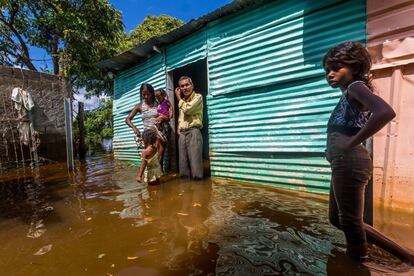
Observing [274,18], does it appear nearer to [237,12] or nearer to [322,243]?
[237,12]

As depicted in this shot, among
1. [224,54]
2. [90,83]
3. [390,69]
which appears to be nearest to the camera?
[390,69]

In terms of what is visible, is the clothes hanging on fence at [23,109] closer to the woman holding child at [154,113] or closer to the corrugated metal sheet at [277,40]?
the woman holding child at [154,113]

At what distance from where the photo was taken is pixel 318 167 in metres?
3.94

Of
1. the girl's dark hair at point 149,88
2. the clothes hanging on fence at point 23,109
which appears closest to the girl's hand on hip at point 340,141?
the girl's dark hair at point 149,88

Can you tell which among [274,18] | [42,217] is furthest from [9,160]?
[274,18]

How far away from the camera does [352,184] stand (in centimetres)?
174

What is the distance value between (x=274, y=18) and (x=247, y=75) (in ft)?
3.43

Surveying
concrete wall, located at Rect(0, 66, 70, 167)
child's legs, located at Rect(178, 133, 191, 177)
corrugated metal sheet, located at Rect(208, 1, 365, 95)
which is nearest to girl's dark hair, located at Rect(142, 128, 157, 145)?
child's legs, located at Rect(178, 133, 191, 177)

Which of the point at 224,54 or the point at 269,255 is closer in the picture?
the point at 269,255

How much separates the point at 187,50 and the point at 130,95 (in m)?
3.01

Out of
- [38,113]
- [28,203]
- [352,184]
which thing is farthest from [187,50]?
[38,113]

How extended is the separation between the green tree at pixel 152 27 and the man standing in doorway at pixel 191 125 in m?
13.1

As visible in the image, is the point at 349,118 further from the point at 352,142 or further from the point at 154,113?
the point at 154,113

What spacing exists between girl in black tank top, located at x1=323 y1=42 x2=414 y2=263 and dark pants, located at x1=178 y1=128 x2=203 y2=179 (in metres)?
3.41
